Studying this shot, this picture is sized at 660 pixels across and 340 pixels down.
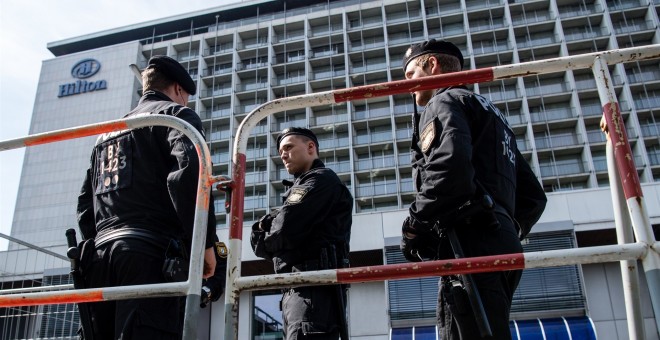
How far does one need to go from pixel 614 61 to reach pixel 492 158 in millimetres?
630

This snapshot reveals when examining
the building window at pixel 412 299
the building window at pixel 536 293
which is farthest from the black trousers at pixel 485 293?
the building window at pixel 412 299

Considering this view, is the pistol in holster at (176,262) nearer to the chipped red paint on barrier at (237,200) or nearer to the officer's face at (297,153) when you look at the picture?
the chipped red paint on barrier at (237,200)

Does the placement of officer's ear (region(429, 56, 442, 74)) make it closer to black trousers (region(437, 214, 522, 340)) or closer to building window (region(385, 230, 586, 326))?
black trousers (region(437, 214, 522, 340))

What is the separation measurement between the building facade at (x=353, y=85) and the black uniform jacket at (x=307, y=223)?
34.6 metres

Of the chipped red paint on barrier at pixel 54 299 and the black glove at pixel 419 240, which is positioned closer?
the chipped red paint on barrier at pixel 54 299

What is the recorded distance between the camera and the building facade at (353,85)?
42.2 metres

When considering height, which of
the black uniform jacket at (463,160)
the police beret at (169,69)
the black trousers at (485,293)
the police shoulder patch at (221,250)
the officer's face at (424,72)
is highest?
the police beret at (169,69)

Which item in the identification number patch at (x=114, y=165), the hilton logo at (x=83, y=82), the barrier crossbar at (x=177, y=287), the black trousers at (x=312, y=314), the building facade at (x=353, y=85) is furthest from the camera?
the hilton logo at (x=83, y=82)

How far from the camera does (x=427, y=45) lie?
3.02 meters

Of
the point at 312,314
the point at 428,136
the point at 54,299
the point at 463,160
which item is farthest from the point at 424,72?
the point at 54,299

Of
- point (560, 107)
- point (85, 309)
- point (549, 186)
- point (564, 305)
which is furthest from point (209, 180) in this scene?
point (560, 107)

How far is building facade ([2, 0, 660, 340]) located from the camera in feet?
138

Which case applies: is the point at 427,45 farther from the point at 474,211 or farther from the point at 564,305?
the point at 564,305

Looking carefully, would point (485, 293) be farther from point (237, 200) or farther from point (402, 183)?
point (402, 183)
